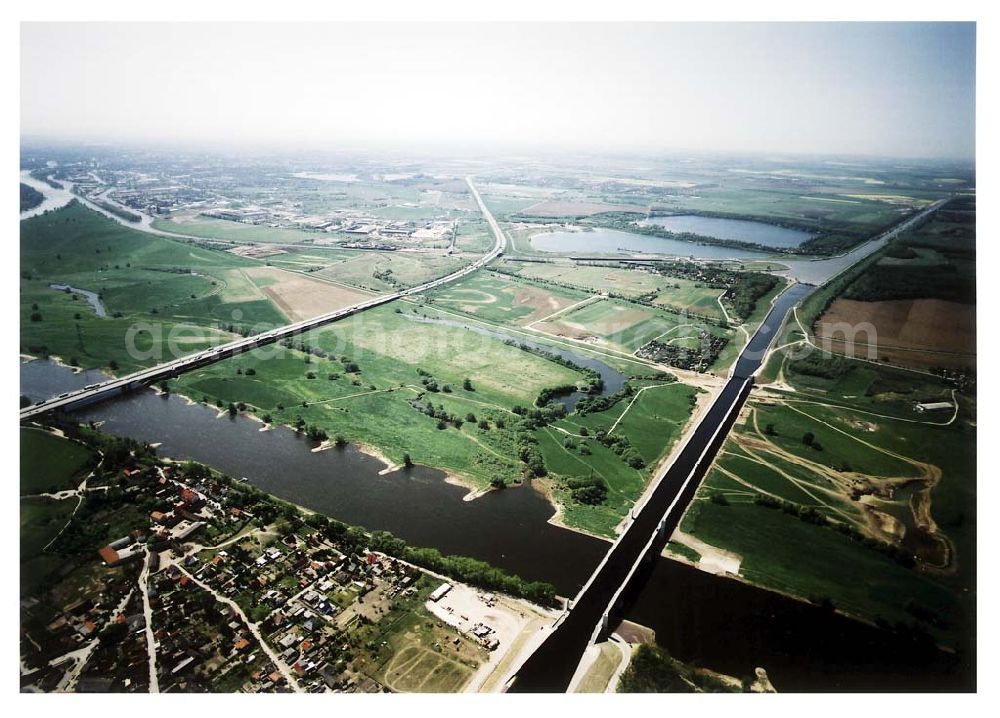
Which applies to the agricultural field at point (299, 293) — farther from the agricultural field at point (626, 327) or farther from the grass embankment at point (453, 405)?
the agricultural field at point (626, 327)

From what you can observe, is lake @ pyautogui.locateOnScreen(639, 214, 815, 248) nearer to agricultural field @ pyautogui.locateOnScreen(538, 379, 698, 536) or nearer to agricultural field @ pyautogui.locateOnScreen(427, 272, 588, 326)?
agricultural field @ pyautogui.locateOnScreen(427, 272, 588, 326)

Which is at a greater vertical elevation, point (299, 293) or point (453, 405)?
point (299, 293)

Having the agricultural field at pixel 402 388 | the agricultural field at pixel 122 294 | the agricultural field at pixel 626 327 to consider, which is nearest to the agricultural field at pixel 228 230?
the agricultural field at pixel 122 294

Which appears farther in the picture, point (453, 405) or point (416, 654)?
point (453, 405)

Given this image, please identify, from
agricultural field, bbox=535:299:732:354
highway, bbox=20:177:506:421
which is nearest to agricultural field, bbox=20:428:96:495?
highway, bbox=20:177:506:421

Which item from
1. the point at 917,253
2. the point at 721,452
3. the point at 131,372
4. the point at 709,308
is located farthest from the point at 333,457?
the point at 917,253

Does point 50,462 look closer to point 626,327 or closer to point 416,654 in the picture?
point 416,654

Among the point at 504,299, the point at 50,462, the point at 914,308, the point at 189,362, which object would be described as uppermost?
the point at 914,308

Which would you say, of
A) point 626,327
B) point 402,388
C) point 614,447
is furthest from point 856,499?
point 402,388
